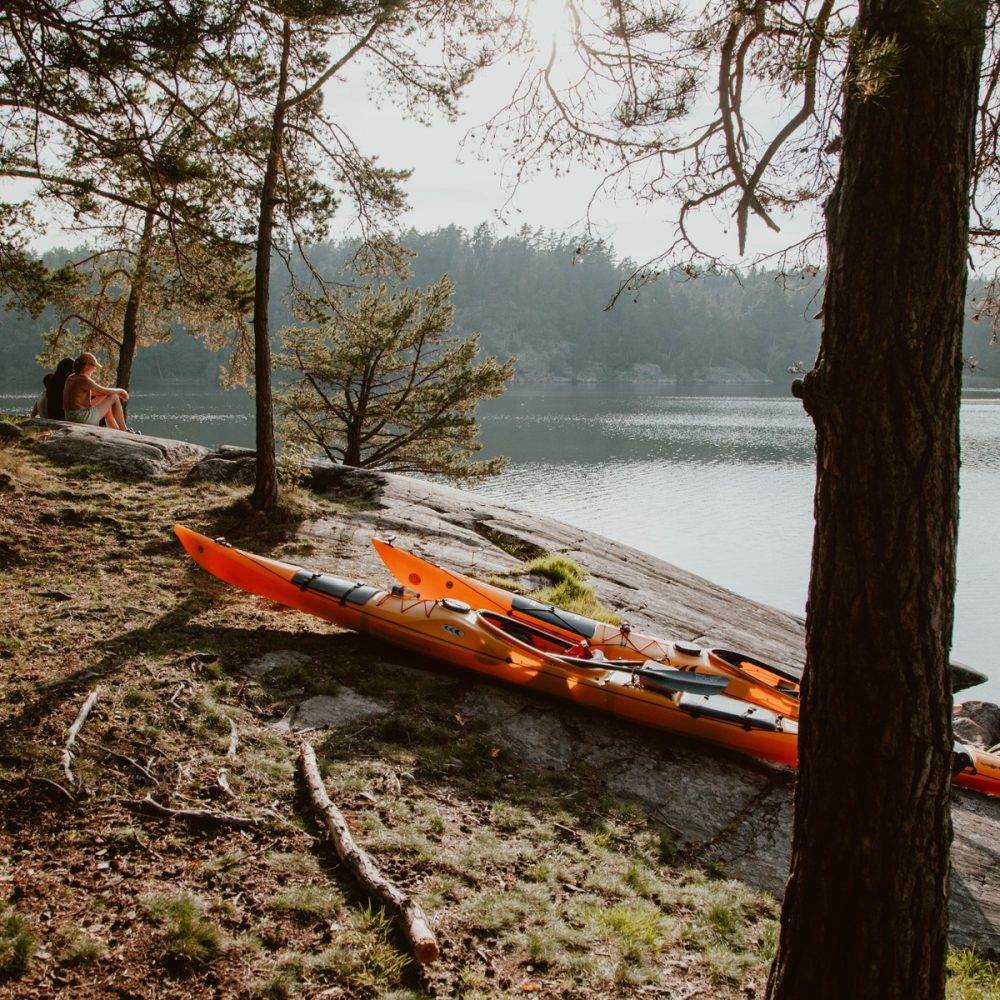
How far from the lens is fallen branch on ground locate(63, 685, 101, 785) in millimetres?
3623

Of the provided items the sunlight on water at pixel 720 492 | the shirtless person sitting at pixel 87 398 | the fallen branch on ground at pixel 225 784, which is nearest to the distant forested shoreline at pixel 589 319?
the sunlight on water at pixel 720 492

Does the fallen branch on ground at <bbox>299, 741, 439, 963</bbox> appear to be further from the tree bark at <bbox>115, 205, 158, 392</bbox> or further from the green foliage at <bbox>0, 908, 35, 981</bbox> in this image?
the tree bark at <bbox>115, 205, 158, 392</bbox>

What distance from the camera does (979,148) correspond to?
3904 millimetres

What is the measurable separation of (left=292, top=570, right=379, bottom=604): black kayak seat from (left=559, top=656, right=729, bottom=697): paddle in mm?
1697

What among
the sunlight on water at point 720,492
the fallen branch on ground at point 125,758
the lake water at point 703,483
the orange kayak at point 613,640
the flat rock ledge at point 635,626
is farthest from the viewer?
the lake water at point 703,483

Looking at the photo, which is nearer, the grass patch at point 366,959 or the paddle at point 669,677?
the grass patch at point 366,959

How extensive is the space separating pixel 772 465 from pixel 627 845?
34995 mm

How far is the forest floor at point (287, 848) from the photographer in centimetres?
280

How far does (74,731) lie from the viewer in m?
3.94

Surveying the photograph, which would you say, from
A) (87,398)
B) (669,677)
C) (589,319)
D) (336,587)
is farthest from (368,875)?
(589,319)

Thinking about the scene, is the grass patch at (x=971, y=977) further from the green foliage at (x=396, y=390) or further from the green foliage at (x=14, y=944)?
the green foliage at (x=396, y=390)

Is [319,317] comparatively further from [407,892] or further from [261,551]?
[407,892]

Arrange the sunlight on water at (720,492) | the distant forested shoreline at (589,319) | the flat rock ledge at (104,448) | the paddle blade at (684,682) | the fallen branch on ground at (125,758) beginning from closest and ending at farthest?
the fallen branch on ground at (125,758), the paddle blade at (684,682), the flat rock ledge at (104,448), the sunlight on water at (720,492), the distant forested shoreline at (589,319)

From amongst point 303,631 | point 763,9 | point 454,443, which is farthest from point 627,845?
point 454,443
